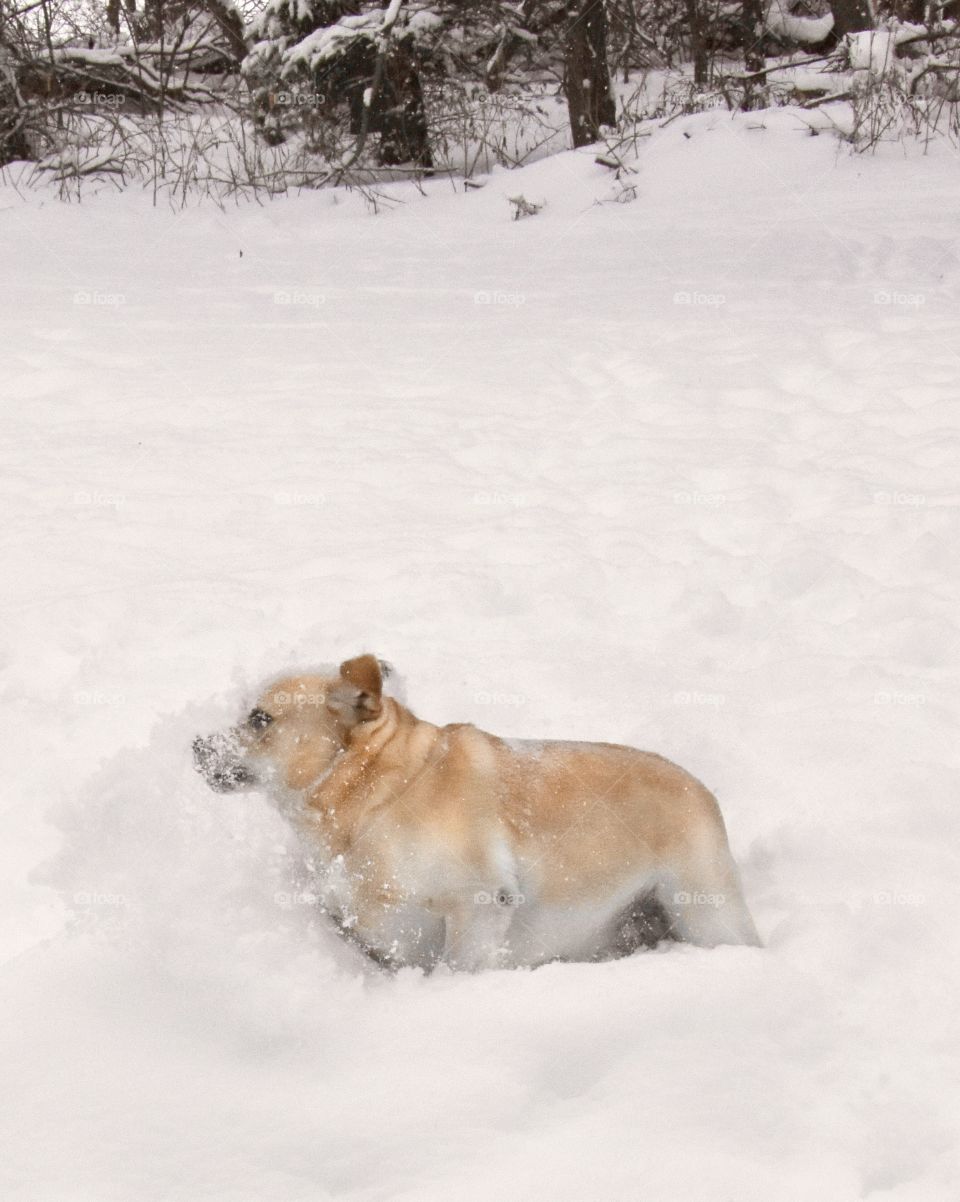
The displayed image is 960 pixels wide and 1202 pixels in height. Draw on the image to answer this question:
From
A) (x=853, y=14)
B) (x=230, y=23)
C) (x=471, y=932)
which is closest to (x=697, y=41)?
(x=853, y=14)

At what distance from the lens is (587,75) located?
13914 mm

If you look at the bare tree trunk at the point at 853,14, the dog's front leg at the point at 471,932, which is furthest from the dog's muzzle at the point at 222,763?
the bare tree trunk at the point at 853,14

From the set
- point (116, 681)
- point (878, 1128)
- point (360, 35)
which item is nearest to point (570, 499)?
point (116, 681)

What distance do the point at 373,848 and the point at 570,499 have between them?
12.5 feet

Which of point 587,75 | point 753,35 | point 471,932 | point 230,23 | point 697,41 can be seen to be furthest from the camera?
point 753,35

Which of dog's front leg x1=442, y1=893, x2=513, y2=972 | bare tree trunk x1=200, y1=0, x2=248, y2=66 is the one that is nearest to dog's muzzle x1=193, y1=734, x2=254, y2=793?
dog's front leg x1=442, y1=893, x2=513, y2=972

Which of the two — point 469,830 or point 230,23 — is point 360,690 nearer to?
point 469,830

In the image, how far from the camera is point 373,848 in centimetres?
324

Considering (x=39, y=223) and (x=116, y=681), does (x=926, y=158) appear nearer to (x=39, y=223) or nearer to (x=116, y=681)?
(x=39, y=223)

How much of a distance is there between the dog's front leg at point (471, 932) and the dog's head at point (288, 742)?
530mm

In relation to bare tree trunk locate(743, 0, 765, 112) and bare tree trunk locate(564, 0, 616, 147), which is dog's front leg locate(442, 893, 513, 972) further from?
bare tree trunk locate(743, 0, 765, 112)

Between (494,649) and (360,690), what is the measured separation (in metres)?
1.92

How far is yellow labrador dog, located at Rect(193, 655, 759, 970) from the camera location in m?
3.22

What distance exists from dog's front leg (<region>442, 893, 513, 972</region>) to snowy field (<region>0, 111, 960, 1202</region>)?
60 mm
